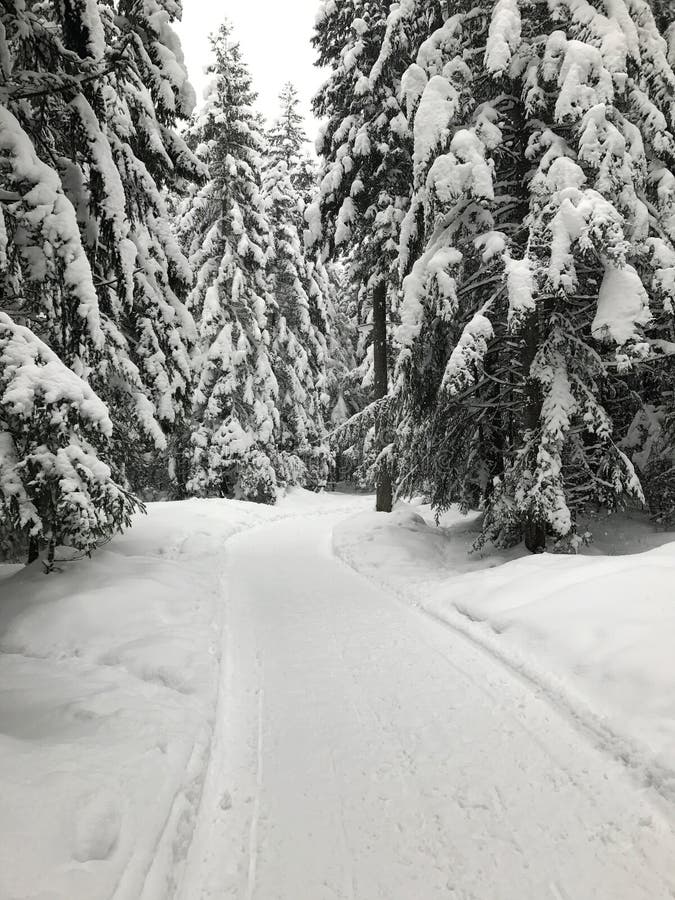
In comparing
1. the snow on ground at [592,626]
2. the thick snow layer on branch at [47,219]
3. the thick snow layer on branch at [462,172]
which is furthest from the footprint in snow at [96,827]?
the thick snow layer on branch at [462,172]

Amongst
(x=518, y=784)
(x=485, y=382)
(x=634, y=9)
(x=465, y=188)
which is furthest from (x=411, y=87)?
(x=518, y=784)

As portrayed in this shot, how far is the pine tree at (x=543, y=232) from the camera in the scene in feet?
21.7

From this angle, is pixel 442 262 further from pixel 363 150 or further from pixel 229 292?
pixel 229 292

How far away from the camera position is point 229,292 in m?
19.0

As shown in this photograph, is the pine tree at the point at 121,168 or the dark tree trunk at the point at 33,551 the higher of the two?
the pine tree at the point at 121,168

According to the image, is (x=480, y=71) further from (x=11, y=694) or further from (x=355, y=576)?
(x=11, y=694)

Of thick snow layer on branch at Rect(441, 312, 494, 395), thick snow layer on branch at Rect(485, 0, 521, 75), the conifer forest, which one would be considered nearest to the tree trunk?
the conifer forest

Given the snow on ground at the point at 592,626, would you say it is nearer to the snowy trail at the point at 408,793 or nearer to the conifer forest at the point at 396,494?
the conifer forest at the point at 396,494

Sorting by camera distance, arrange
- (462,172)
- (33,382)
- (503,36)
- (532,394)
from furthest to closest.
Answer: (532,394) < (462,172) < (503,36) < (33,382)

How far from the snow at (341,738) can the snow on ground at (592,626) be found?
2cm

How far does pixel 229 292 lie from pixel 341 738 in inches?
694

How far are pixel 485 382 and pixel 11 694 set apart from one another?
314 inches

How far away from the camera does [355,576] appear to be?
8.92 metres

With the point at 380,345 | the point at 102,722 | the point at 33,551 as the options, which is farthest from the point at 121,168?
the point at 380,345
